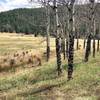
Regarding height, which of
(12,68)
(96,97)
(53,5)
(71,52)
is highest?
(53,5)

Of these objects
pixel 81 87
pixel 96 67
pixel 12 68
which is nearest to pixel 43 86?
pixel 81 87

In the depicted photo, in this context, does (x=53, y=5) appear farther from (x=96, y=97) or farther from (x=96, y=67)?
(x=96, y=97)

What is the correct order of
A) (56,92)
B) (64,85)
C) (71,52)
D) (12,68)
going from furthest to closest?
1. (12,68)
2. (71,52)
3. (64,85)
4. (56,92)

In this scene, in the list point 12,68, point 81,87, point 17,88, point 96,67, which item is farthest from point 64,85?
point 12,68

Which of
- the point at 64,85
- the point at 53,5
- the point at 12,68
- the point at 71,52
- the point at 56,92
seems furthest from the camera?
the point at 12,68

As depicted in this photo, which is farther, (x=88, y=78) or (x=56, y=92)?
(x=88, y=78)

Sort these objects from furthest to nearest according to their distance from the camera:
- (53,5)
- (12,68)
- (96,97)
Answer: (12,68) → (53,5) → (96,97)

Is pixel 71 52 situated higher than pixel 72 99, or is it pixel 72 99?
pixel 71 52

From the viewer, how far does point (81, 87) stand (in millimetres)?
20156

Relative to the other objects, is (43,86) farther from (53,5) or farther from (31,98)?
(53,5)

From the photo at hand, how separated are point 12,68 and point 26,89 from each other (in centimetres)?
1342

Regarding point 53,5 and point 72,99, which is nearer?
point 72,99

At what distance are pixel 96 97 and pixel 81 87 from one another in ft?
9.44

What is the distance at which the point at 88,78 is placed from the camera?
22.2 metres
